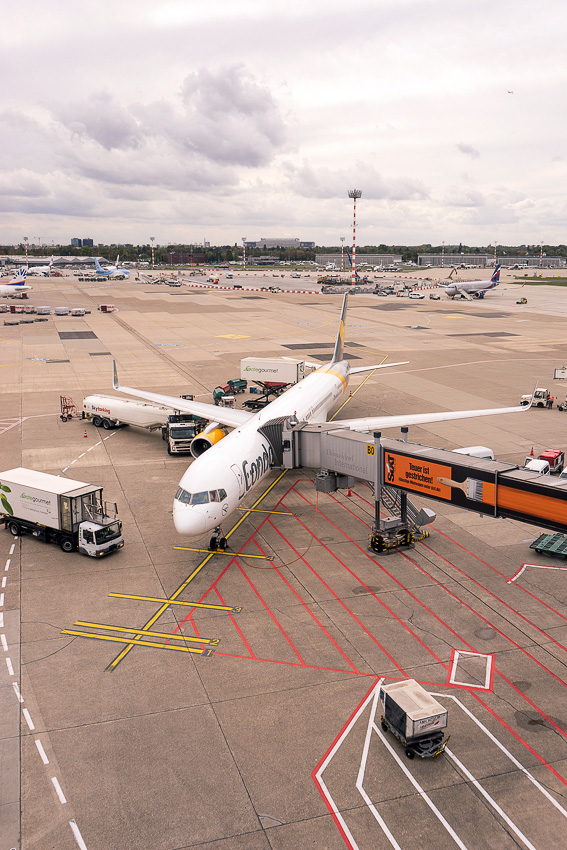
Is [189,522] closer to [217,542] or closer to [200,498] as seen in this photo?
[200,498]

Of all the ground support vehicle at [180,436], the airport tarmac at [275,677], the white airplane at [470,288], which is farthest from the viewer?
the white airplane at [470,288]

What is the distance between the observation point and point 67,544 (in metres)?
31.4

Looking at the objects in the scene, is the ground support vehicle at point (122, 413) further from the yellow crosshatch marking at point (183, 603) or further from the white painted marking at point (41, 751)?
the white painted marking at point (41, 751)

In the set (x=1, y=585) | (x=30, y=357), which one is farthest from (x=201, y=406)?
(x=30, y=357)

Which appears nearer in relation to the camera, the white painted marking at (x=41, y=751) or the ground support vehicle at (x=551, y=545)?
the white painted marking at (x=41, y=751)

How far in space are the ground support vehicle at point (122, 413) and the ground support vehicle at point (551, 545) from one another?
92.2ft

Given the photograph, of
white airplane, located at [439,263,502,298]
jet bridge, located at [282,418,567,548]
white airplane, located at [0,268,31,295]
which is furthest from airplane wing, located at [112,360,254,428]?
white airplane, located at [439,263,502,298]

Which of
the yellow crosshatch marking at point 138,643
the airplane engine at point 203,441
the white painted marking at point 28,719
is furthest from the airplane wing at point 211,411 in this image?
the white painted marking at point 28,719

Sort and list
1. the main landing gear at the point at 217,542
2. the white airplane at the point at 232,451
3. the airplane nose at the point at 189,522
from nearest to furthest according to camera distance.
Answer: the airplane nose at the point at 189,522, the white airplane at the point at 232,451, the main landing gear at the point at 217,542

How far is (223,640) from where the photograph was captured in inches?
957

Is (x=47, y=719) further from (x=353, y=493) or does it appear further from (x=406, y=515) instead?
(x=353, y=493)

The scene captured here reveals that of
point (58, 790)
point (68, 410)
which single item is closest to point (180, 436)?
point (68, 410)

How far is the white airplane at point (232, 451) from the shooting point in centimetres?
2939

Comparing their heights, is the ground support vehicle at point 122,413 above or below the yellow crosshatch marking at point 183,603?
above
